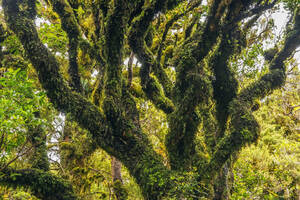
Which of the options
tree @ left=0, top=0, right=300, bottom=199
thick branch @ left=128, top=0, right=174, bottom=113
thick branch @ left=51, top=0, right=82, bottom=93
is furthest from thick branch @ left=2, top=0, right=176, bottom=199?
thick branch @ left=128, top=0, right=174, bottom=113

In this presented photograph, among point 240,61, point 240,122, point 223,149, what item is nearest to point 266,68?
point 240,61

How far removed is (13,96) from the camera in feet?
12.0

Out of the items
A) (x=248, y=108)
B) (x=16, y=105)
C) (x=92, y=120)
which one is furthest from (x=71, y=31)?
(x=248, y=108)

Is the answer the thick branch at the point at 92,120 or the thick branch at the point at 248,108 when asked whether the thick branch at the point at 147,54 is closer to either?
the thick branch at the point at 92,120

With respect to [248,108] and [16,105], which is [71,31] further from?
[248,108]

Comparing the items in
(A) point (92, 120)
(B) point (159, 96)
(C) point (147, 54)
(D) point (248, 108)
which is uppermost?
(C) point (147, 54)

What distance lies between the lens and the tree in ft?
15.9

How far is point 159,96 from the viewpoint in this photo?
6426 mm

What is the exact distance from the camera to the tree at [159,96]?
486 cm

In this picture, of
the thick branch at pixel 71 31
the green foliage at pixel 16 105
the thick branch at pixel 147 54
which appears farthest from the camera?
the thick branch at pixel 71 31

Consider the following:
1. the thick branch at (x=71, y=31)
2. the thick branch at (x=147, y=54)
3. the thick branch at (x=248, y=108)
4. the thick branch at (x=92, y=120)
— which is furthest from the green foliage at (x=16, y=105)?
the thick branch at (x=248, y=108)

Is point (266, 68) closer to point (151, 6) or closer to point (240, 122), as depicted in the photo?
point (240, 122)

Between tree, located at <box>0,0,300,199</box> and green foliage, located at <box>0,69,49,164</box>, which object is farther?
tree, located at <box>0,0,300,199</box>

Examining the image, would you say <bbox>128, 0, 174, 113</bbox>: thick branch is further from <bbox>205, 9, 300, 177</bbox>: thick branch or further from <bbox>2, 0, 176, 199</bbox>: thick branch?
<bbox>205, 9, 300, 177</bbox>: thick branch
